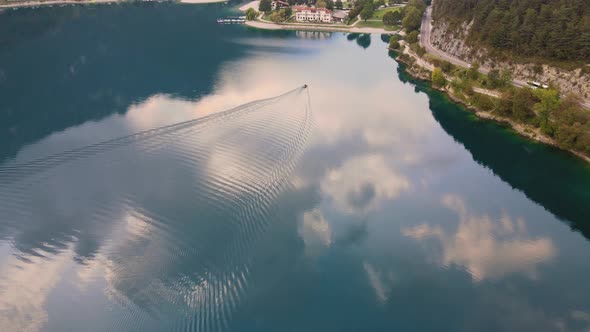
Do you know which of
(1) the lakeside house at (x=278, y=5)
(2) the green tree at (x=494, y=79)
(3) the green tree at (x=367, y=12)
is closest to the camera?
→ (2) the green tree at (x=494, y=79)

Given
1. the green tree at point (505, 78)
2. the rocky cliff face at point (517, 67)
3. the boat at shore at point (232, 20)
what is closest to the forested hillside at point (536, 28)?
the rocky cliff face at point (517, 67)

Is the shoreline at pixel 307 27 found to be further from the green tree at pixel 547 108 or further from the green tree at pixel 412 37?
the green tree at pixel 547 108

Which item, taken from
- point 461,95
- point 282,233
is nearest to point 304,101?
point 461,95

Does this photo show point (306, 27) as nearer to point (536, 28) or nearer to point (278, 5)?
point (278, 5)

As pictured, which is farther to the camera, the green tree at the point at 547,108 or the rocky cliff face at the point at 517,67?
the rocky cliff face at the point at 517,67

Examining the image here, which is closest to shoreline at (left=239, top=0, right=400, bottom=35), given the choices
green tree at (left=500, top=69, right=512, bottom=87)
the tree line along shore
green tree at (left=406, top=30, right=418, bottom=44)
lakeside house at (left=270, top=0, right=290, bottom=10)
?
lakeside house at (left=270, top=0, right=290, bottom=10)

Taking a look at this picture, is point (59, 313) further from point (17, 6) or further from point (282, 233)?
point (17, 6)
